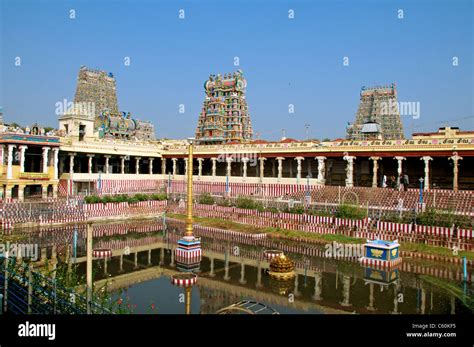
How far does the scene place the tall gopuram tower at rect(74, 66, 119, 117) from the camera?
61500 millimetres

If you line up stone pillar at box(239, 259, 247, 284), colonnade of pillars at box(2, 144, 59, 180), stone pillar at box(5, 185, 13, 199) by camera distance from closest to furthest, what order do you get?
stone pillar at box(239, 259, 247, 284) → stone pillar at box(5, 185, 13, 199) → colonnade of pillars at box(2, 144, 59, 180)

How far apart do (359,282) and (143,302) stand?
8.29 meters

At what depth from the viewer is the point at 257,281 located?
51.9ft

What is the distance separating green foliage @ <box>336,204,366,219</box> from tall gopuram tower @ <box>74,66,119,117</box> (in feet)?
148

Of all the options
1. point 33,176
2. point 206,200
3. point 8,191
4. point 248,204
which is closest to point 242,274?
point 248,204

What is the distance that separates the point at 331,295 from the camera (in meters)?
14.1

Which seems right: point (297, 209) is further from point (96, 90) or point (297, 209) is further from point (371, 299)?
point (96, 90)

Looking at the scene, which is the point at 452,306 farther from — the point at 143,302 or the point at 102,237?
the point at 102,237

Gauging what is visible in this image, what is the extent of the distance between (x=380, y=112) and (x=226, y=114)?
24.8 m

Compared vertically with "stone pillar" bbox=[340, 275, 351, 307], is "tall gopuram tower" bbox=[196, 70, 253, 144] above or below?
above

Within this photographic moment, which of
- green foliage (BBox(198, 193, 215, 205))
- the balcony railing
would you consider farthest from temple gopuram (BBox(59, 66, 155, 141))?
green foliage (BBox(198, 193, 215, 205))

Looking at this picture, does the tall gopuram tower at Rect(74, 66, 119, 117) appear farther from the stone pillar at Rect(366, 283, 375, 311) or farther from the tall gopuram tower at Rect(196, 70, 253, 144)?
the stone pillar at Rect(366, 283, 375, 311)
